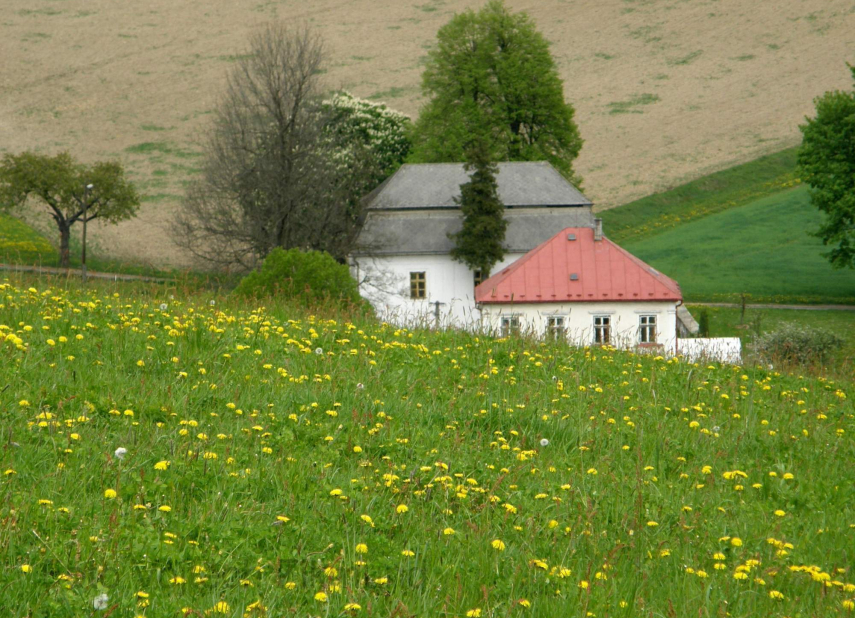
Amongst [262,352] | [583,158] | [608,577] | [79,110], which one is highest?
[79,110]

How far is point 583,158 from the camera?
252 ft

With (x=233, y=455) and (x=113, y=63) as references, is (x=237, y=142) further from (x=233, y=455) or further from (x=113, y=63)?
(x=113, y=63)

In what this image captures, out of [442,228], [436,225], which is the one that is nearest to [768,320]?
[442,228]

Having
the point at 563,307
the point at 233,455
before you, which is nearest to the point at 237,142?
the point at 563,307

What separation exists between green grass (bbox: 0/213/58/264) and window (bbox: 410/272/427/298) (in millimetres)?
21181

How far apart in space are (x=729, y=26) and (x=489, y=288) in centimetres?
6753

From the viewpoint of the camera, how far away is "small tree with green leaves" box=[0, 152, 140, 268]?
54.6 meters

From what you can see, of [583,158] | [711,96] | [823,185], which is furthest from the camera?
[711,96]

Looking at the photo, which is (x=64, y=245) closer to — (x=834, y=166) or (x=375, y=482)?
(x=834, y=166)

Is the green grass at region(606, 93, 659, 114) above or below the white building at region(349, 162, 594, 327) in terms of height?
above

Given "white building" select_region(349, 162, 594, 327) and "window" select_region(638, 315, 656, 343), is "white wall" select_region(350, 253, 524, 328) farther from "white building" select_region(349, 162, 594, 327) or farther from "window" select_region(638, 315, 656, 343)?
"window" select_region(638, 315, 656, 343)

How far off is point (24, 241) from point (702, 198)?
1866 inches

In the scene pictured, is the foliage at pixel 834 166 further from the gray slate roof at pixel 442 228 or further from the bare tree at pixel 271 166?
the bare tree at pixel 271 166

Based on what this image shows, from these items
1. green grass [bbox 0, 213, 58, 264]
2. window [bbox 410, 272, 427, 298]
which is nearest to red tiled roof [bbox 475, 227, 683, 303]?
window [bbox 410, 272, 427, 298]
